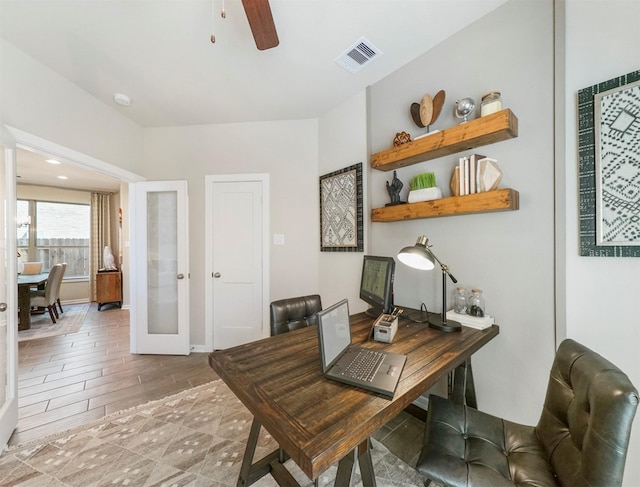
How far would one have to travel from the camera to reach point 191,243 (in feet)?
10.6

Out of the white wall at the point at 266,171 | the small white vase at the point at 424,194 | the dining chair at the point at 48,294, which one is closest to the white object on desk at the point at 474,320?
the small white vase at the point at 424,194

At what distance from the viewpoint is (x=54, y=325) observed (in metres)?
4.10

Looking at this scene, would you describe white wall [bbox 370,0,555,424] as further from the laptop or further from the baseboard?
the baseboard

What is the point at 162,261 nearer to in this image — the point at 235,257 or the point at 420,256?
the point at 235,257

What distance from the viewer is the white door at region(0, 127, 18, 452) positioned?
1705 mm

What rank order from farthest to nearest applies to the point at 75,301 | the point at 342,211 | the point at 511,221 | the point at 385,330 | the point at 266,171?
the point at 75,301
the point at 266,171
the point at 342,211
the point at 511,221
the point at 385,330

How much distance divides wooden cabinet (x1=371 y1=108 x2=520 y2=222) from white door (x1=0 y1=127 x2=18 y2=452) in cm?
264

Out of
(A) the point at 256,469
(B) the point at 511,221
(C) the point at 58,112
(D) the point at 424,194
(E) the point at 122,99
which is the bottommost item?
(A) the point at 256,469

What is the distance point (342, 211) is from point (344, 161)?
52cm

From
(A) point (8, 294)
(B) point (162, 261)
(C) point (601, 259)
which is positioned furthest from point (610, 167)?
(B) point (162, 261)

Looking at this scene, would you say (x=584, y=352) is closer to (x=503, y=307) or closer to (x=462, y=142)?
(x=503, y=307)

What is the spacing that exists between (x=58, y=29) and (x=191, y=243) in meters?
2.08

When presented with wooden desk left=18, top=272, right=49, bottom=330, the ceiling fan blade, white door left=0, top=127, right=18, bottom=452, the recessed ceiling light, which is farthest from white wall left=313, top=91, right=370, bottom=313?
wooden desk left=18, top=272, right=49, bottom=330

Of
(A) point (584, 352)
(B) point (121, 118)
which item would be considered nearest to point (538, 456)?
(A) point (584, 352)
